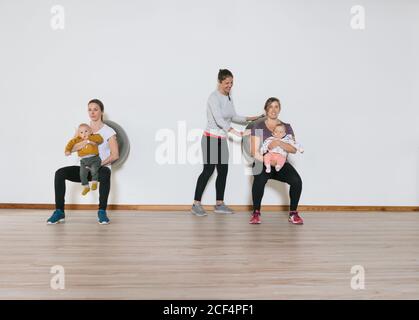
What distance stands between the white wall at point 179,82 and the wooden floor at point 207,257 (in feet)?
2.12

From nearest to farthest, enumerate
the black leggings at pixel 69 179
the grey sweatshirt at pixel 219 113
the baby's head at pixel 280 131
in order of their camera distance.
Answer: the black leggings at pixel 69 179, the baby's head at pixel 280 131, the grey sweatshirt at pixel 219 113

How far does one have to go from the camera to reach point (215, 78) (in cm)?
386

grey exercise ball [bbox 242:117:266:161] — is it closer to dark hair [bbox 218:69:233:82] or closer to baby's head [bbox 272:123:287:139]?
baby's head [bbox 272:123:287:139]

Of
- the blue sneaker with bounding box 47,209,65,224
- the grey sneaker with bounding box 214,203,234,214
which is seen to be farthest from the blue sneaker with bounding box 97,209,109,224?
the grey sneaker with bounding box 214,203,234,214

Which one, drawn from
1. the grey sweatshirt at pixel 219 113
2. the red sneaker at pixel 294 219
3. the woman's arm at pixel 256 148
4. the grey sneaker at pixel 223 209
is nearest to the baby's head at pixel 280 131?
the woman's arm at pixel 256 148

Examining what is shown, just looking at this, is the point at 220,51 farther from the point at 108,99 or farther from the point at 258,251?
the point at 258,251

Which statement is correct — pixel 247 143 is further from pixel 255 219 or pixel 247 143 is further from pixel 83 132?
pixel 83 132

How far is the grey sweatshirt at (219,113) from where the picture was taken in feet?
11.3

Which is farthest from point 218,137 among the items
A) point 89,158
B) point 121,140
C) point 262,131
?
point 89,158

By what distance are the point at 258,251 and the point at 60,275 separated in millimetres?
1016

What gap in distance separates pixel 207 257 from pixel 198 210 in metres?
1.49

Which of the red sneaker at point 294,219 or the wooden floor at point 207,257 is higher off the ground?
the wooden floor at point 207,257

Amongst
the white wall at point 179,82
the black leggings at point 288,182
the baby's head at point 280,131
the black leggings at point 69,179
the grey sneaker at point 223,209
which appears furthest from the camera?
the white wall at point 179,82

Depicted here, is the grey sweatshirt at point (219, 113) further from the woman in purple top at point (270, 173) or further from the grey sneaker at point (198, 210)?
the grey sneaker at point (198, 210)
